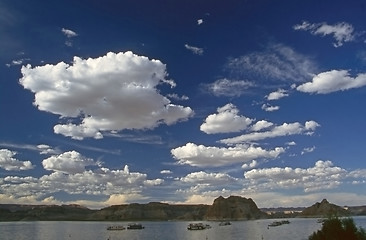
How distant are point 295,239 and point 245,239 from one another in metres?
23.9

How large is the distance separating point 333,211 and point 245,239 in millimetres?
131640

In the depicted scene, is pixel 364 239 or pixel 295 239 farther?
pixel 295 239

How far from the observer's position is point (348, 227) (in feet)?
201

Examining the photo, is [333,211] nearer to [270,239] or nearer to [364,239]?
[364,239]

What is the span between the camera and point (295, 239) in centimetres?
17612

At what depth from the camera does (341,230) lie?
6147 centimetres

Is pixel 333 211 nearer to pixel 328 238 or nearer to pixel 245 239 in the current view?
pixel 328 238

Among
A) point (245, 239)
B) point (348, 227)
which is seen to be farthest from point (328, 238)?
point (245, 239)

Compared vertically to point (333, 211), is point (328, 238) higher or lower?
lower

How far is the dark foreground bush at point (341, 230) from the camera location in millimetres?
60125

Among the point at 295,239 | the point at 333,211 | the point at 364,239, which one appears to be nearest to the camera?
the point at 364,239

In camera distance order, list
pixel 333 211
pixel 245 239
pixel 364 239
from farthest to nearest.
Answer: pixel 245 239 < pixel 333 211 < pixel 364 239

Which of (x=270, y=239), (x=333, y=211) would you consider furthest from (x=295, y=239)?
(x=333, y=211)

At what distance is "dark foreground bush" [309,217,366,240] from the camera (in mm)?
60125
